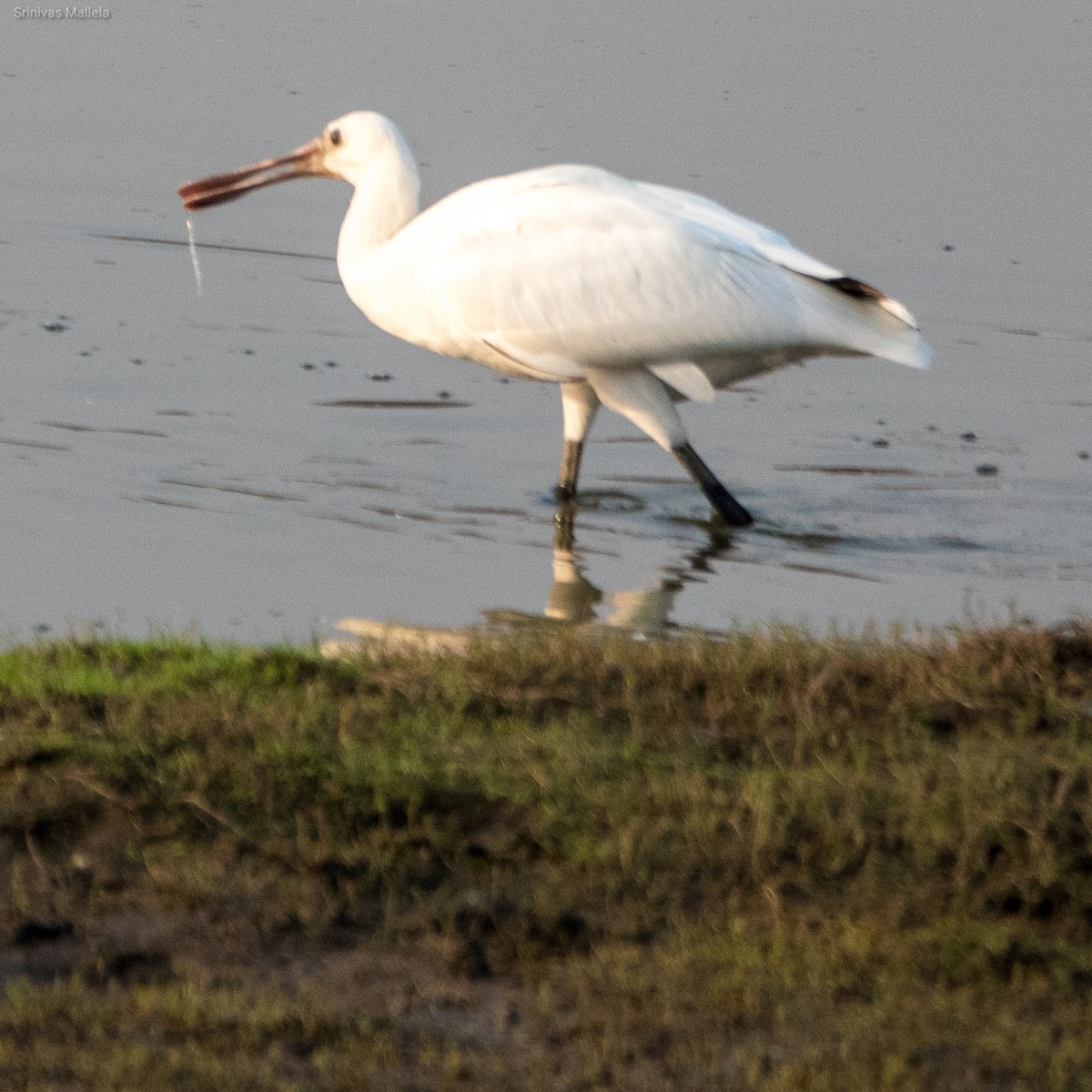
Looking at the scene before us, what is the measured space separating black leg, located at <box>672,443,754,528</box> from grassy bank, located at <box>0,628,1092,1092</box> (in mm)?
3114

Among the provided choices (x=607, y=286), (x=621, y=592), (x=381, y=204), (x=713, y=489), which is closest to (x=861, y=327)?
(x=713, y=489)

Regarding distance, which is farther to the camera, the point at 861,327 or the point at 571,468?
→ the point at 571,468

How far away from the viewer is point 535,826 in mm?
4094

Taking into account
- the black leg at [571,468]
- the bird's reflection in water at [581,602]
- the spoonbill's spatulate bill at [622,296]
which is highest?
the spoonbill's spatulate bill at [622,296]

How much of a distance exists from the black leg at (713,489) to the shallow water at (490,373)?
9 cm

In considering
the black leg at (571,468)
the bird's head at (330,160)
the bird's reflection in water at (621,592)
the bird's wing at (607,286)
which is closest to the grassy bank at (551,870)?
the bird's reflection in water at (621,592)

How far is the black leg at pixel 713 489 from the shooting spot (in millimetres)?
8125

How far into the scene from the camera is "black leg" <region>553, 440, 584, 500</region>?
27.3 ft

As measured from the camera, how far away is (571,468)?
8328 millimetres

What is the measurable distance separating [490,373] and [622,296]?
2.92m

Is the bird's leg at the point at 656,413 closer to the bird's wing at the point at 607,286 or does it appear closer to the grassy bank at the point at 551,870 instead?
the bird's wing at the point at 607,286

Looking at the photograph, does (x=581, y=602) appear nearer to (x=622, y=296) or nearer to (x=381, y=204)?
(x=622, y=296)

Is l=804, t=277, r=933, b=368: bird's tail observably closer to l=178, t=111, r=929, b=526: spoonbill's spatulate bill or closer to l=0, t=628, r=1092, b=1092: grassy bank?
l=178, t=111, r=929, b=526: spoonbill's spatulate bill

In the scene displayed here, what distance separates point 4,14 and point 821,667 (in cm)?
1699
